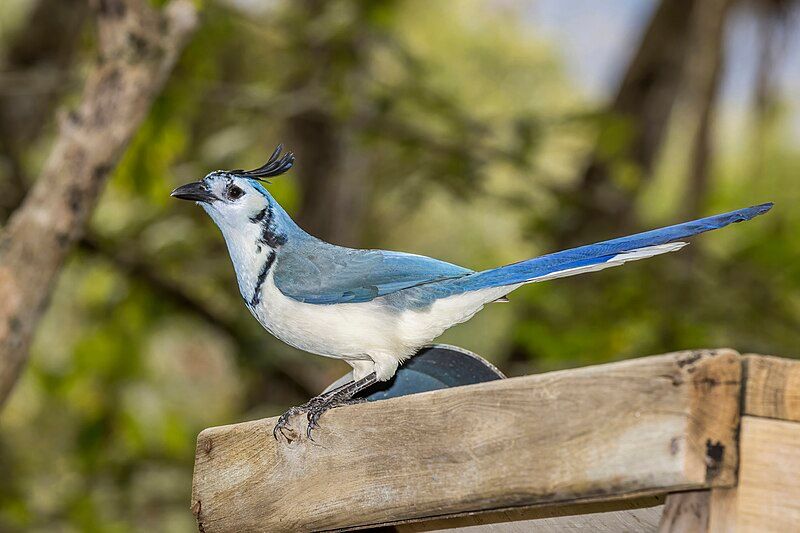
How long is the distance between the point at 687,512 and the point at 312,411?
92 cm

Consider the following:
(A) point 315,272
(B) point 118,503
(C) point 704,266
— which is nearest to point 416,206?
(C) point 704,266

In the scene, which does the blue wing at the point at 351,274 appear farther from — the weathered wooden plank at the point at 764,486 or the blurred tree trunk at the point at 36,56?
the blurred tree trunk at the point at 36,56

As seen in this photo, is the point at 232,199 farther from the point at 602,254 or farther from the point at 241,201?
the point at 602,254

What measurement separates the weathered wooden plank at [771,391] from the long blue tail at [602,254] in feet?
0.86

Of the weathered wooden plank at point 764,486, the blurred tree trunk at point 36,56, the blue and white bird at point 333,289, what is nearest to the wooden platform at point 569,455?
the weathered wooden plank at point 764,486

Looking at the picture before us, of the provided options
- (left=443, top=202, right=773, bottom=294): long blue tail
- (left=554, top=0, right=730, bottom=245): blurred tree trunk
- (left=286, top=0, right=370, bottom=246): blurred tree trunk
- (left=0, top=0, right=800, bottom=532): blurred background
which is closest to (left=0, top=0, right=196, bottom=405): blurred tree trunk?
(left=0, top=0, right=800, bottom=532): blurred background

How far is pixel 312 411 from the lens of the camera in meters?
2.49

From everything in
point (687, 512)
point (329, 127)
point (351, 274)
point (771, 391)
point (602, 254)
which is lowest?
point (687, 512)

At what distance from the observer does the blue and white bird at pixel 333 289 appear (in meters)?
2.54

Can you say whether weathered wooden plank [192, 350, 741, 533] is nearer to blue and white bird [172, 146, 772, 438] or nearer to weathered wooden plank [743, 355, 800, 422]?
weathered wooden plank [743, 355, 800, 422]

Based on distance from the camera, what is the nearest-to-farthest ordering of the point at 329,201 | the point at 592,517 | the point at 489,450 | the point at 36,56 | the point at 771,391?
the point at 771,391
the point at 489,450
the point at 592,517
the point at 36,56
the point at 329,201

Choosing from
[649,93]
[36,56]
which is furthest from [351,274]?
[649,93]

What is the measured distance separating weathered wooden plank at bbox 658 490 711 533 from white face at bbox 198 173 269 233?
1.22 metres

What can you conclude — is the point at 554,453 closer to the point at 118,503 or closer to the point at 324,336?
the point at 324,336
